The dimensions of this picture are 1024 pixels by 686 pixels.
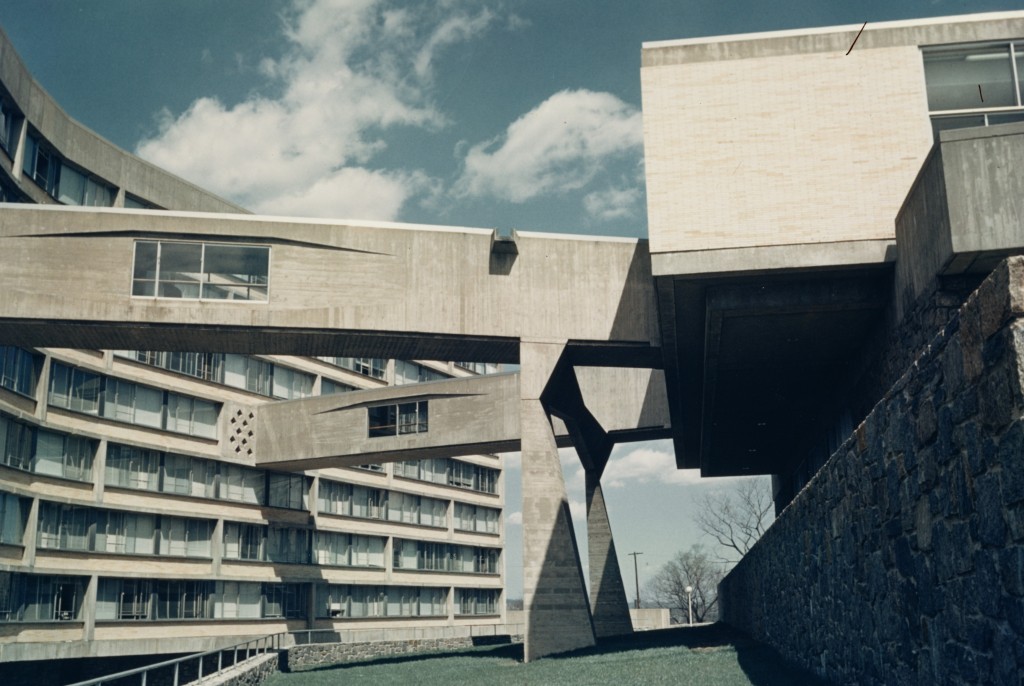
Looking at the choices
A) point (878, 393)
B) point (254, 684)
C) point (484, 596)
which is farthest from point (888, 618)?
point (484, 596)

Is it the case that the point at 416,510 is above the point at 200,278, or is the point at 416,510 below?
below

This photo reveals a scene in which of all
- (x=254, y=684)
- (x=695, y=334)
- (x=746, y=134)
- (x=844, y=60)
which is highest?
(x=844, y=60)

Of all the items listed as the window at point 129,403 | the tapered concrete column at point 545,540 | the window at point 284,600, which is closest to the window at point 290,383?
the window at point 129,403

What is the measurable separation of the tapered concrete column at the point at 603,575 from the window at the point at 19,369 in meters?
21.7

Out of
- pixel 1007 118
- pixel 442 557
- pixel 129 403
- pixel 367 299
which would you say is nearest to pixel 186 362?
pixel 129 403

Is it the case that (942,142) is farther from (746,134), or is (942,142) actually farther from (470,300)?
(470,300)

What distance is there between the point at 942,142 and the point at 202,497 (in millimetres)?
39900

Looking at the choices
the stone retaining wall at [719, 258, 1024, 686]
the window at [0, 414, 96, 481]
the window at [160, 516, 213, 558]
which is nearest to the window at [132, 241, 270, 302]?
the window at [0, 414, 96, 481]

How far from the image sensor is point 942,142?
13.9 meters

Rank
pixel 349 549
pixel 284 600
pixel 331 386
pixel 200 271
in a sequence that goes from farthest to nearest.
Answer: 1. pixel 349 549
2. pixel 331 386
3. pixel 284 600
4. pixel 200 271

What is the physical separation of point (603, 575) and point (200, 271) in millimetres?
18208

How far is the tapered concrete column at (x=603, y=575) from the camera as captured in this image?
33344mm

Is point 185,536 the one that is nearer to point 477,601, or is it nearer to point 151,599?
point 151,599

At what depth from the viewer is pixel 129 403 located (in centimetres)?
4347
